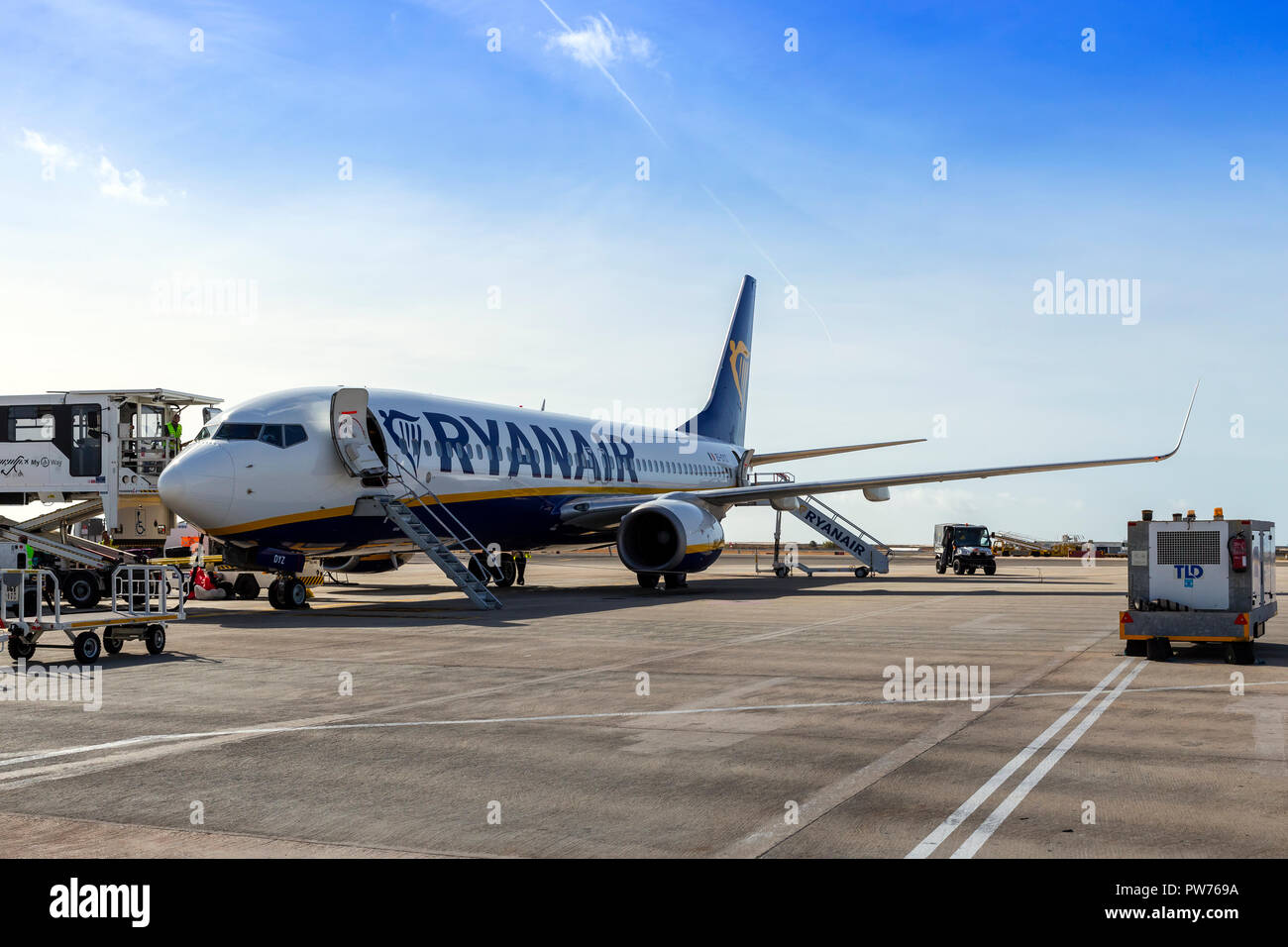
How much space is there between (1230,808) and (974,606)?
17.1 m

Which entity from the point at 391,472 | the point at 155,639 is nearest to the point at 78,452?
the point at 391,472

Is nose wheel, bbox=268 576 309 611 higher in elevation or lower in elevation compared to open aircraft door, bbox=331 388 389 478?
lower

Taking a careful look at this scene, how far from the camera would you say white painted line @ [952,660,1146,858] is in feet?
18.4

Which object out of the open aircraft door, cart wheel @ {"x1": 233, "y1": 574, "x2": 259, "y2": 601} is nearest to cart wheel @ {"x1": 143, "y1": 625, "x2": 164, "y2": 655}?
the open aircraft door

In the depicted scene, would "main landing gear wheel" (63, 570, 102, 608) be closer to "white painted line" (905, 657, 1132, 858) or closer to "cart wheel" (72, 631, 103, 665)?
"cart wheel" (72, 631, 103, 665)

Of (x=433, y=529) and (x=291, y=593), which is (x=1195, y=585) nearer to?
(x=433, y=529)

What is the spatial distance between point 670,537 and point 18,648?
15609mm

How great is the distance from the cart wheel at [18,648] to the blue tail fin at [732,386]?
28.5m

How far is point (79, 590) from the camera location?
2298 centimetres

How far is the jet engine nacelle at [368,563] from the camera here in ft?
85.6

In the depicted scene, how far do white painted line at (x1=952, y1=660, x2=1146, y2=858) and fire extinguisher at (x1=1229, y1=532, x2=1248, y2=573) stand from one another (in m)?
4.13

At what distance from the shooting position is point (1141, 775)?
720 cm
